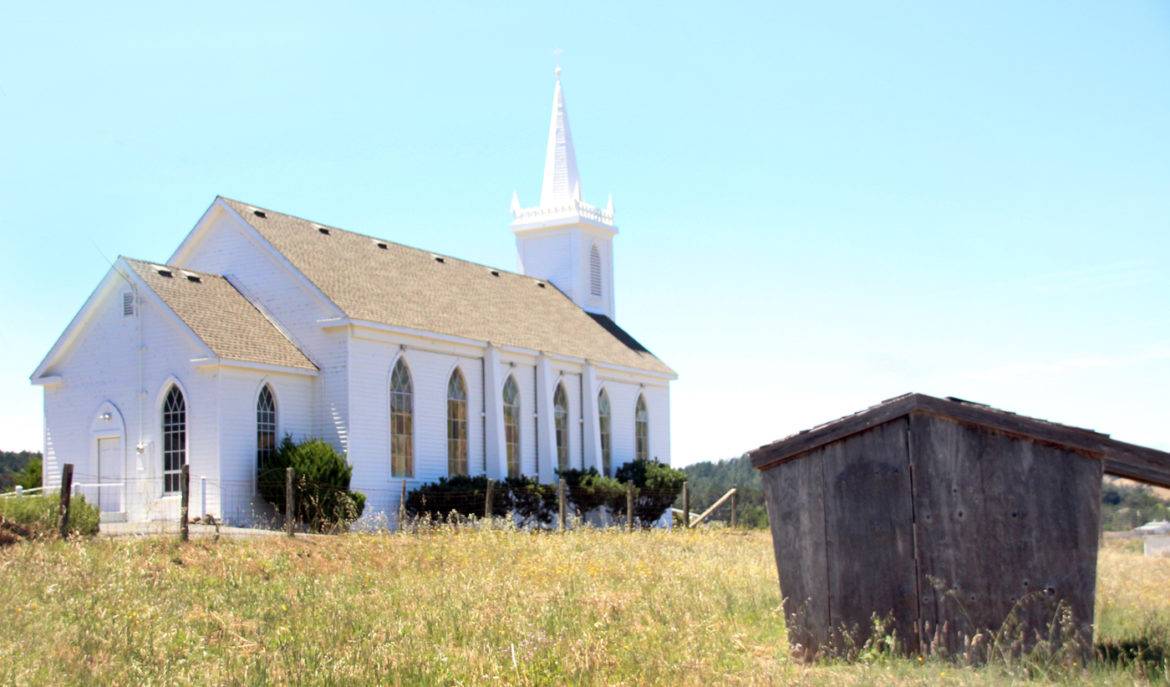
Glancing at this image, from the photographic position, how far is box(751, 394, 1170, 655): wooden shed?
35.2 ft

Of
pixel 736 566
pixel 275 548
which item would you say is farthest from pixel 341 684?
pixel 275 548

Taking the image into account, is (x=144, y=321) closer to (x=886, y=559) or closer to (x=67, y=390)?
(x=67, y=390)

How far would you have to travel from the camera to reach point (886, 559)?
36.6 feet

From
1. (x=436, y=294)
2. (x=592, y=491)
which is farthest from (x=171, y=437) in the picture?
(x=592, y=491)

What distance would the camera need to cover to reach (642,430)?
156 feet

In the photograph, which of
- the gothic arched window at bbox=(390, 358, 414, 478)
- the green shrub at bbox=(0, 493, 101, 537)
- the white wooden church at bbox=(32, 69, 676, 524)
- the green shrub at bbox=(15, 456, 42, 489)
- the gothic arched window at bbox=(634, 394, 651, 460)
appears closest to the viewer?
the green shrub at bbox=(0, 493, 101, 537)

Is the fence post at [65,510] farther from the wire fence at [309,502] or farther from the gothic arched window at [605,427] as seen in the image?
the gothic arched window at [605,427]

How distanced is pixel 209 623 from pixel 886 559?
669 centimetres

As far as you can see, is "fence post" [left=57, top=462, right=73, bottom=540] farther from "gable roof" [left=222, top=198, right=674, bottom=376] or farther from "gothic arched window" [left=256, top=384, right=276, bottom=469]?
"gable roof" [left=222, top=198, right=674, bottom=376]

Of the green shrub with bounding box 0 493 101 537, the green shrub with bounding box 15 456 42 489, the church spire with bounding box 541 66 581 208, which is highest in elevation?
the church spire with bounding box 541 66 581 208

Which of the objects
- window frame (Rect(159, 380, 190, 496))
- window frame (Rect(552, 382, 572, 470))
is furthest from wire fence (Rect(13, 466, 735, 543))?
window frame (Rect(552, 382, 572, 470))

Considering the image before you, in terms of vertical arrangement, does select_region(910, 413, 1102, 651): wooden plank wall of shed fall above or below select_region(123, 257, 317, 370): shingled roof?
below

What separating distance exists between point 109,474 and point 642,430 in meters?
20.6

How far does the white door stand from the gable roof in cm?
640
